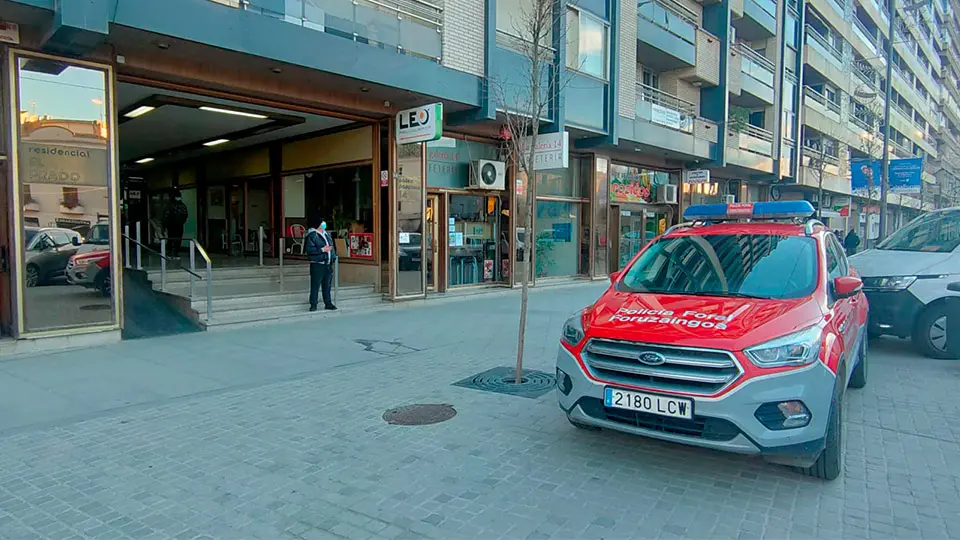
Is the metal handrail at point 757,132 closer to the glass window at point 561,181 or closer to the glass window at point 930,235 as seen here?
the glass window at point 561,181

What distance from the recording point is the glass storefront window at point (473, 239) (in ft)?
48.7

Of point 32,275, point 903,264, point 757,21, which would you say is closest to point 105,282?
point 32,275

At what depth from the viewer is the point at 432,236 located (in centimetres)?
1412

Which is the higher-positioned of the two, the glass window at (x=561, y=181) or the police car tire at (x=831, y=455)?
the glass window at (x=561, y=181)

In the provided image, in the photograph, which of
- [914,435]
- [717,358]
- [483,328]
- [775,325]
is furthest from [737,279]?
[483,328]

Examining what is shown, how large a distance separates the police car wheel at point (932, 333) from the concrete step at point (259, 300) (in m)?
9.63

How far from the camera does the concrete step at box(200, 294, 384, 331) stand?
9.95 metres

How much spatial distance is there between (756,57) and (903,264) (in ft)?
64.3

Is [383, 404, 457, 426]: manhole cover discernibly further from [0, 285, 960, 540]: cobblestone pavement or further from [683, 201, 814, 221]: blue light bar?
[683, 201, 814, 221]: blue light bar

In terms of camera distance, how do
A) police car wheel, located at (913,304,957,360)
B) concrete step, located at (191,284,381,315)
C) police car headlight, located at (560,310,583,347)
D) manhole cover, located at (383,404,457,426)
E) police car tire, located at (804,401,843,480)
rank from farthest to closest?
concrete step, located at (191,284,381,315)
police car wheel, located at (913,304,957,360)
manhole cover, located at (383,404,457,426)
police car headlight, located at (560,310,583,347)
police car tire, located at (804,401,843,480)

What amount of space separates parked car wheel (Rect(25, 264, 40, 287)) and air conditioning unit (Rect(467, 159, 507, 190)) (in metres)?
9.13

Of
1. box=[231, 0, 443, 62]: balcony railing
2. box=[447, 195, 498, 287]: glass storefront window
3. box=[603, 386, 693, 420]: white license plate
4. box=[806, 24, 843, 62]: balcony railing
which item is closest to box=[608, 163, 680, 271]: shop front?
box=[447, 195, 498, 287]: glass storefront window

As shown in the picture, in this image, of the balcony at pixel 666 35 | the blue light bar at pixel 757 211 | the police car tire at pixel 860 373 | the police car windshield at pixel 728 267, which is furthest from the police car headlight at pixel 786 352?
the balcony at pixel 666 35

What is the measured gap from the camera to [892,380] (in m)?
6.95
